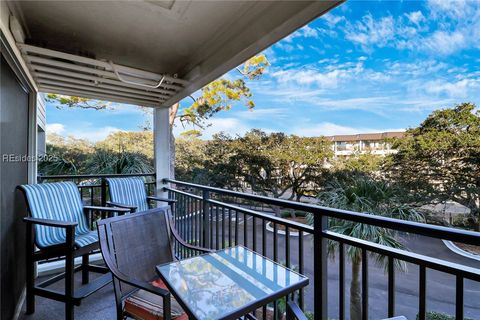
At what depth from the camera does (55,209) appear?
235cm

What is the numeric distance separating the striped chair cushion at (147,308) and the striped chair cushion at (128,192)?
1.75m

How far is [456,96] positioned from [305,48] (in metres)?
7.35

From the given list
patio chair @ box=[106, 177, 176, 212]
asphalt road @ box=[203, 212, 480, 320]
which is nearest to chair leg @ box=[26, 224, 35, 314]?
patio chair @ box=[106, 177, 176, 212]

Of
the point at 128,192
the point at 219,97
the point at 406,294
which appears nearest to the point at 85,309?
the point at 128,192

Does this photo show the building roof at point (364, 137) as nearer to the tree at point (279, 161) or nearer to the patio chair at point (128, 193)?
the tree at point (279, 161)

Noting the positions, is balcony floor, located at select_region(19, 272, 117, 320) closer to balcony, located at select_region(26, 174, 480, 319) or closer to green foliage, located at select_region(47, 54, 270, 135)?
balcony, located at select_region(26, 174, 480, 319)

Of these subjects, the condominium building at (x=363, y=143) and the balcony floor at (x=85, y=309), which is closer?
the balcony floor at (x=85, y=309)

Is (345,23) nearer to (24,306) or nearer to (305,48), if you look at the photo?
(305,48)

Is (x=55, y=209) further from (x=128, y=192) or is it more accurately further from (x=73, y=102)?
(x=73, y=102)

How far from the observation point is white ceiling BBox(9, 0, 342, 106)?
66.5 inches

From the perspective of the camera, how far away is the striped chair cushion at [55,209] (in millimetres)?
2143

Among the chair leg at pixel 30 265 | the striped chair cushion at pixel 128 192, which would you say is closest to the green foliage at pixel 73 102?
the striped chair cushion at pixel 128 192

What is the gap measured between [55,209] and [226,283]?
204 cm

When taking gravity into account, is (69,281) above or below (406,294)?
above
